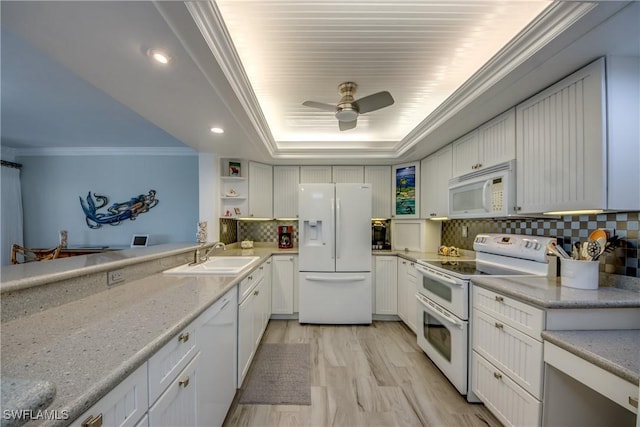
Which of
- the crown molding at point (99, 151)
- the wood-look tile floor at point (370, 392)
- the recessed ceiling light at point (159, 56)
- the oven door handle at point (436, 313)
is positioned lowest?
the wood-look tile floor at point (370, 392)

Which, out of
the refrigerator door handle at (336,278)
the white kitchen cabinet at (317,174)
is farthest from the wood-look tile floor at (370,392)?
the white kitchen cabinet at (317,174)

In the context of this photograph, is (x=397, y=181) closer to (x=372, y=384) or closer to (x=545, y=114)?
(x=545, y=114)

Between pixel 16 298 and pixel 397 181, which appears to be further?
pixel 397 181

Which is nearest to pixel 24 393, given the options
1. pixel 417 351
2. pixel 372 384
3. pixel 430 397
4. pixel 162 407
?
pixel 162 407

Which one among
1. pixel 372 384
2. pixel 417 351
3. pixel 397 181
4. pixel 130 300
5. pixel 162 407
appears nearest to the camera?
pixel 162 407

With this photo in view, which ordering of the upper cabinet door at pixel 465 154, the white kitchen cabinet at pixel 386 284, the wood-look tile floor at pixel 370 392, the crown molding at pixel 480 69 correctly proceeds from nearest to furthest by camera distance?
the crown molding at pixel 480 69, the wood-look tile floor at pixel 370 392, the upper cabinet door at pixel 465 154, the white kitchen cabinet at pixel 386 284

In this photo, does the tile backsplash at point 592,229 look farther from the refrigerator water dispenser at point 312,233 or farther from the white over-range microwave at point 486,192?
the refrigerator water dispenser at point 312,233

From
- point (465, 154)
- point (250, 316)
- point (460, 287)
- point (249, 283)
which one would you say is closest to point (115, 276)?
point (249, 283)

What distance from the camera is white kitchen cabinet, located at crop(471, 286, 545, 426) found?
1.24 m

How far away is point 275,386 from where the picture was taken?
188 centimetres

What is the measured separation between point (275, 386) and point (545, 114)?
278 centimetres

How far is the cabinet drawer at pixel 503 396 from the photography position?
1.26 meters

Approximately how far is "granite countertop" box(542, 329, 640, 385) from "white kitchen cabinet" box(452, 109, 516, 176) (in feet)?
3.95

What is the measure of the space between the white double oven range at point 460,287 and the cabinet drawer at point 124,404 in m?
1.91
